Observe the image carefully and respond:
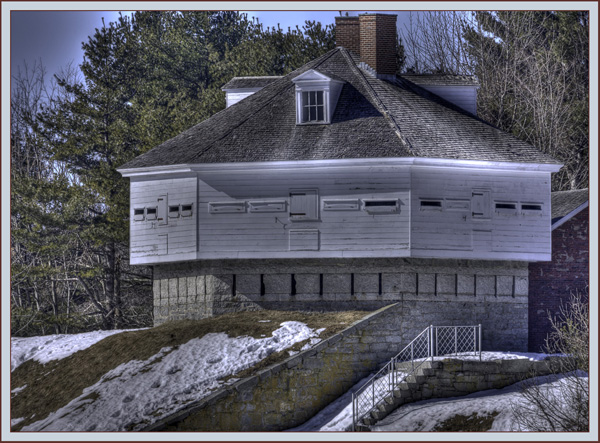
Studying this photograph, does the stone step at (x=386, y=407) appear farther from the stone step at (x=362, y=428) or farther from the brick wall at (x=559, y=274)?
the brick wall at (x=559, y=274)

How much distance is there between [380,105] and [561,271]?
7.71 meters

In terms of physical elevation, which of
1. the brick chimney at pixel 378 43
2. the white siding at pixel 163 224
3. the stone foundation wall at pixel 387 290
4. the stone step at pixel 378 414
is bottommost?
the stone step at pixel 378 414

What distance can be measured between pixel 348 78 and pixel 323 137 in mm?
2916

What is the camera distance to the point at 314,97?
3519cm

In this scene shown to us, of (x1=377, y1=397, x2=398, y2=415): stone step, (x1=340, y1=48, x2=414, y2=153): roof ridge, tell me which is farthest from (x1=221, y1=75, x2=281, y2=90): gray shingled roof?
(x1=377, y1=397, x2=398, y2=415): stone step

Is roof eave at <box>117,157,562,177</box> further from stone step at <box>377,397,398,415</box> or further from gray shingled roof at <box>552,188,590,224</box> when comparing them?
stone step at <box>377,397,398,415</box>

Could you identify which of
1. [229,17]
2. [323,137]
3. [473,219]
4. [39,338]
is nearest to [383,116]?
[323,137]

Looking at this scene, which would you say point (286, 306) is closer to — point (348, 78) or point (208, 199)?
point (208, 199)

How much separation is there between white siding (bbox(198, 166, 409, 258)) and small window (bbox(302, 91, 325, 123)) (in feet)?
7.33

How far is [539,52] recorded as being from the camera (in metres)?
48.6

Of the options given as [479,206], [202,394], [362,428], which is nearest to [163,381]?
[202,394]

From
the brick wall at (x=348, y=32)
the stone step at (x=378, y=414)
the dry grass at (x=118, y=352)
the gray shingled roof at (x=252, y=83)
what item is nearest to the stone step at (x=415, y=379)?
the stone step at (x=378, y=414)

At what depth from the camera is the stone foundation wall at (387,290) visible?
108 feet

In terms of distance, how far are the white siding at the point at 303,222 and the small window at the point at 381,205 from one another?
145 millimetres
